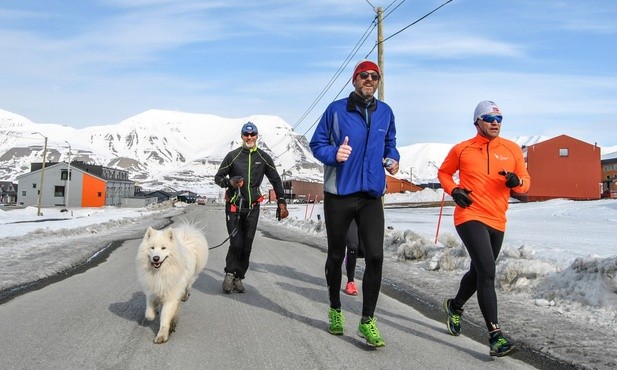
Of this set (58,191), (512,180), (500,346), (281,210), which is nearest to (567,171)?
(281,210)

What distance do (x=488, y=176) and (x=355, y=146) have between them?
1.28 m

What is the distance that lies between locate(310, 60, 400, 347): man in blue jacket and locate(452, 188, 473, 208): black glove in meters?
0.65

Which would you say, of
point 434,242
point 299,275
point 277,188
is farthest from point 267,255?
point 277,188

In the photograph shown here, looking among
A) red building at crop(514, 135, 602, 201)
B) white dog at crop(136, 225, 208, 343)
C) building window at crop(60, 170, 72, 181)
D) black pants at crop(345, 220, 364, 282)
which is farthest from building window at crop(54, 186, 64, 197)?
white dog at crop(136, 225, 208, 343)

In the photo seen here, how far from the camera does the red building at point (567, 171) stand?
185 ft

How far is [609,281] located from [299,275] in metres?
4.76

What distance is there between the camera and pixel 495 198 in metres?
4.57

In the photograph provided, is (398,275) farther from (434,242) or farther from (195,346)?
(195,346)

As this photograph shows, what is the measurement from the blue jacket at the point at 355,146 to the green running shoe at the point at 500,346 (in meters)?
1.53

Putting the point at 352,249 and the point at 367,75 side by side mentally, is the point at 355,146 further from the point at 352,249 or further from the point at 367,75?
the point at 352,249

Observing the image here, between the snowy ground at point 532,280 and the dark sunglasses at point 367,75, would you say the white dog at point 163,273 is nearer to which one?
the dark sunglasses at point 367,75

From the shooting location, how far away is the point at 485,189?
4.59m

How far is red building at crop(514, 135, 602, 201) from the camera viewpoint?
5628cm

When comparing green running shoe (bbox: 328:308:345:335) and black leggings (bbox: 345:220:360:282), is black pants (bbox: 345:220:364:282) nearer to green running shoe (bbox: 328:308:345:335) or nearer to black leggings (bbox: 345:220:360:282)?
black leggings (bbox: 345:220:360:282)
